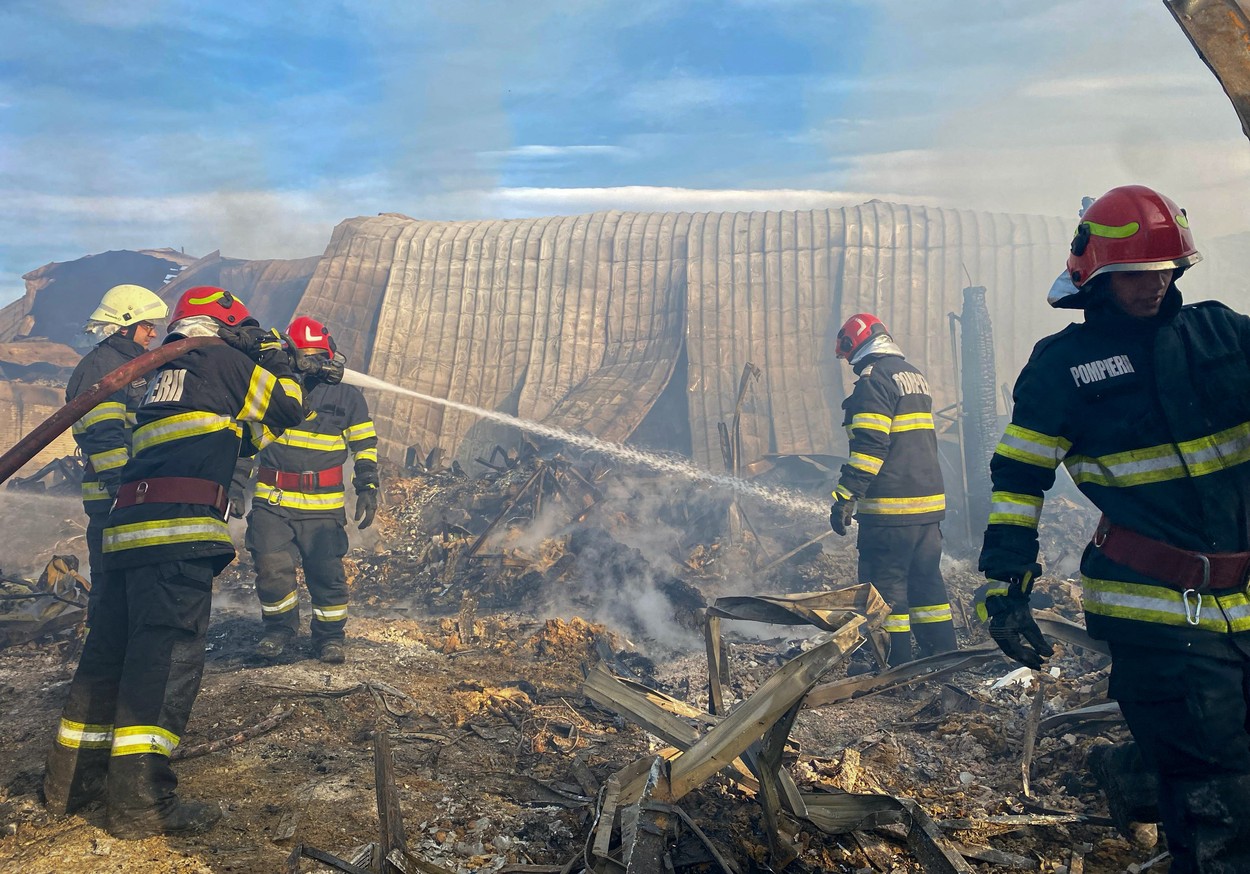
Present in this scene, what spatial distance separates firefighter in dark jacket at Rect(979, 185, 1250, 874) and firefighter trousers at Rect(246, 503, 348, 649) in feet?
15.5

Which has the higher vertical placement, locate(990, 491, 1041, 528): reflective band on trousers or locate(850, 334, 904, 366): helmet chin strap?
locate(850, 334, 904, 366): helmet chin strap

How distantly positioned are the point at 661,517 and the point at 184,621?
759 centimetres

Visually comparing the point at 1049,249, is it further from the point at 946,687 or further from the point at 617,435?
the point at 946,687

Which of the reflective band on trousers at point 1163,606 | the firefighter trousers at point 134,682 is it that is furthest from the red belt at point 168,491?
the reflective band on trousers at point 1163,606

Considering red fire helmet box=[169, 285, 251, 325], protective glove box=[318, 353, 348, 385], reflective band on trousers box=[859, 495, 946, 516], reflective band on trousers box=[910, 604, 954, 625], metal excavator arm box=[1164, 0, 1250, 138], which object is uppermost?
metal excavator arm box=[1164, 0, 1250, 138]

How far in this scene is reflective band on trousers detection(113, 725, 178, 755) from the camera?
324 centimetres

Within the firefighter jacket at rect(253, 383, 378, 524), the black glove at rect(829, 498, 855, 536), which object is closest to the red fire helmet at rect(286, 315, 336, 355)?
the firefighter jacket at rect(253, 383, 378, 524)

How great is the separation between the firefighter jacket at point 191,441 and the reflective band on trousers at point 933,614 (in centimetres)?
440

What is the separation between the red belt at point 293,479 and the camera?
5.88 m

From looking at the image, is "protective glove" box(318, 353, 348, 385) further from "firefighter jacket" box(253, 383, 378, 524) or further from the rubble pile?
the rubble pile

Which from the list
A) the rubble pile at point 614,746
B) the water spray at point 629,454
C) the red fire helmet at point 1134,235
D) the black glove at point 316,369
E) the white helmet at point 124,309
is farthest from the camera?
the water spray at point 629,454

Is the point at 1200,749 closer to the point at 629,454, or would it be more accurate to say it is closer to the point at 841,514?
the point at 841,514

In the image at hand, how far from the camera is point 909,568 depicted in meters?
5.68

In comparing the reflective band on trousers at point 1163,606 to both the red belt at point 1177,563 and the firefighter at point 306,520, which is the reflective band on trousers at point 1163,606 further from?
the firefighter at point 306,520
